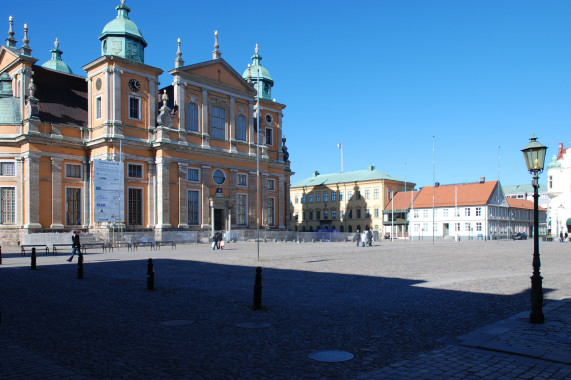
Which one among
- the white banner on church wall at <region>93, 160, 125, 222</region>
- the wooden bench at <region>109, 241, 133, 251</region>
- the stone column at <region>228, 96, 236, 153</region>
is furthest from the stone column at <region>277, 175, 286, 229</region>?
the wooden bench at <region>109, 241, 133, 251</region>

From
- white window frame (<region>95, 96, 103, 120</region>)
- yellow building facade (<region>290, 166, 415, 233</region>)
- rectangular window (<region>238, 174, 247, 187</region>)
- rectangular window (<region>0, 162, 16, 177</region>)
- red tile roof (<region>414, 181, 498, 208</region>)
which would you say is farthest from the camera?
yellow building facade (<region>290, 166, 415, 233</region>)

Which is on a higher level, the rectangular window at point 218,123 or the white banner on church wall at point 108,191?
the rectangular window at point 218,123

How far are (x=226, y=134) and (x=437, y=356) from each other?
156 ft

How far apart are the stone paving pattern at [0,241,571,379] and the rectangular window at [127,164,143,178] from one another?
98.0 feet

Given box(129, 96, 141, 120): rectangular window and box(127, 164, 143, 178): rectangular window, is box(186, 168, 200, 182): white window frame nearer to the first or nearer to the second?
box(127, 164, 143, 178): rectangular window

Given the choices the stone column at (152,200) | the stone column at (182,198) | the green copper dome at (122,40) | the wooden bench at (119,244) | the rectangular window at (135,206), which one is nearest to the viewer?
the wooden bench at (119,244)

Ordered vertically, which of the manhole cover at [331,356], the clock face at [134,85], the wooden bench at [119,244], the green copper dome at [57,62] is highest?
the green copper dome at [57,62]

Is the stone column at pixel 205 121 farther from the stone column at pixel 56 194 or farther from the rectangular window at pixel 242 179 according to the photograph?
the stone column at pixel 56 194

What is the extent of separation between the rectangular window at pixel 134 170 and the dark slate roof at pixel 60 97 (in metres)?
6.75

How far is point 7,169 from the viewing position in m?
42.2

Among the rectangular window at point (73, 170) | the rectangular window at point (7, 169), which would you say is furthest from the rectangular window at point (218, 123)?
the rectangular window at point (7, 169)

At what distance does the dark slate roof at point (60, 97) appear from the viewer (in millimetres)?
45125

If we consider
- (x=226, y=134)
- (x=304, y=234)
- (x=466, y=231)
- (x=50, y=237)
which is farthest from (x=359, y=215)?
(x=50, y=237)

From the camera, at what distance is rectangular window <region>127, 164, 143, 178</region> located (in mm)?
44516
